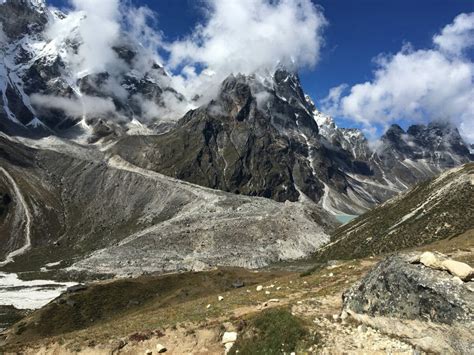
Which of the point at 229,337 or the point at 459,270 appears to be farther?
the point at 229,337

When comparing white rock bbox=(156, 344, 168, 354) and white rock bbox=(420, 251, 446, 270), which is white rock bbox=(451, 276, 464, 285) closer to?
white rock bbox=(420, 251, 446, 270)

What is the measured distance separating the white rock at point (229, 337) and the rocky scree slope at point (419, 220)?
7401cm

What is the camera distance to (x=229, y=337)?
28.8 meters

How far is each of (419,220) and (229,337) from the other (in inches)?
3806

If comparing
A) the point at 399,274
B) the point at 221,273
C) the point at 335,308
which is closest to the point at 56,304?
the point at 221,273

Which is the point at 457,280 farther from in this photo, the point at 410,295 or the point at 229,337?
the point at 229,337

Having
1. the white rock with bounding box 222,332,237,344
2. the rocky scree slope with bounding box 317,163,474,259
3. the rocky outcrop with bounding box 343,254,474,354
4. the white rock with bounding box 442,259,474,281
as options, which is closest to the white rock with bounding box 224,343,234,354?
the white rock with bounding box 222,332,237,344

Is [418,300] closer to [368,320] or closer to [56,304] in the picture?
[368,320]

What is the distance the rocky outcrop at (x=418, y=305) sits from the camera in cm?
2302

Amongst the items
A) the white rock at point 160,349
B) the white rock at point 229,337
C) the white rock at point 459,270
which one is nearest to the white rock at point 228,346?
the white rock at point 229,337

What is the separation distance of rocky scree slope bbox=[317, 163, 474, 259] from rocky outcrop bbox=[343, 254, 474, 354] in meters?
70.8

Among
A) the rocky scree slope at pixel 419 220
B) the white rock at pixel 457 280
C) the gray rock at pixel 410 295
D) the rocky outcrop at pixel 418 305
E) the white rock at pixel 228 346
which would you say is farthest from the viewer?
the rocky scree slope at pixel 419 220

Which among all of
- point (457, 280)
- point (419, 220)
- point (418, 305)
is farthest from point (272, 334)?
point (419, 220)

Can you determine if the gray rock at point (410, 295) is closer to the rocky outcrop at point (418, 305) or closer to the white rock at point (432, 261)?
the rocky outcrop at point (418, 305)
